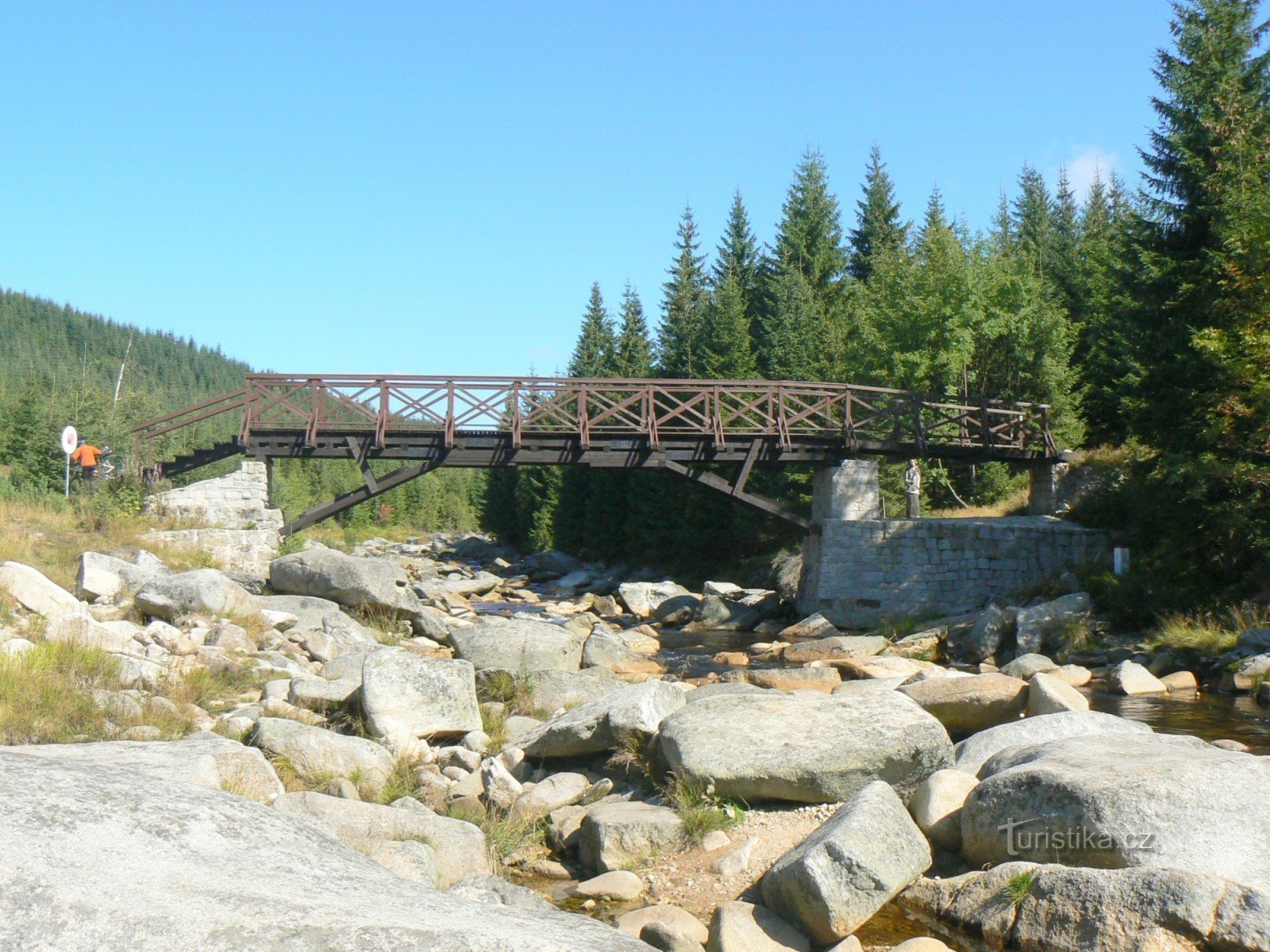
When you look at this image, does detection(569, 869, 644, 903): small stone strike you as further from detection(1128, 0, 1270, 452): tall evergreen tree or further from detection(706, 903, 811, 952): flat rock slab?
detection(1128, 0, 1270, 452): tall evergreen tree

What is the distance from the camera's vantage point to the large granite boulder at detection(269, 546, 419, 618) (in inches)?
543

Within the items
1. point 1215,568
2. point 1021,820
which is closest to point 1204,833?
point 1021,820

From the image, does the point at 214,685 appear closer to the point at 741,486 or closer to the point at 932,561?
the point at 741,486

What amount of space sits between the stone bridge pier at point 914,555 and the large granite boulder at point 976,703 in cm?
1010

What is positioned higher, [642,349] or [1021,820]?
[642,349]

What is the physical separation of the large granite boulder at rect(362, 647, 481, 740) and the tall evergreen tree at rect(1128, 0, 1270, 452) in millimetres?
10402

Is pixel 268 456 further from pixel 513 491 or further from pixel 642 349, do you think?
pixel 513 491

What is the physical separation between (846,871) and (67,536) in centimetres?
1221

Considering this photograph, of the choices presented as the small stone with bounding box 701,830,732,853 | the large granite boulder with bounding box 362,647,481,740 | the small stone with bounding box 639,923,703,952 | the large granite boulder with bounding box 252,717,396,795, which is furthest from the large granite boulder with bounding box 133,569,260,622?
the small stone with bounding box 639,923,703,952

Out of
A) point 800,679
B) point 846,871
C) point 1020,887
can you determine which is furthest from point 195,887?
point 800,679

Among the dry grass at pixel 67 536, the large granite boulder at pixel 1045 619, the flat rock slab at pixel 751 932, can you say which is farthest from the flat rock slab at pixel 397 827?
the large granite boulder at pixel 1045 619

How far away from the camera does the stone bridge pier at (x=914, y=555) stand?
58.9 ft

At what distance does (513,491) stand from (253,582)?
100 ft

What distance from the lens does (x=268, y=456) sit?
17.9 m
